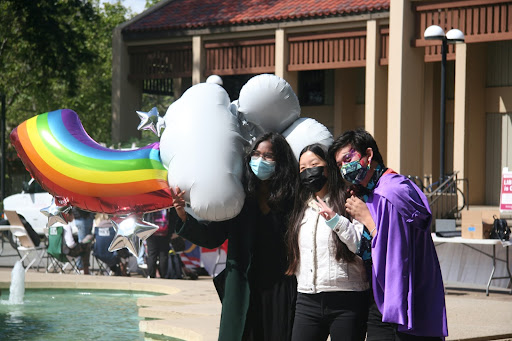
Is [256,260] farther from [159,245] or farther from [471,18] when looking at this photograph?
[471,18]

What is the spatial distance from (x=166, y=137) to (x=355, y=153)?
1429 millimetres

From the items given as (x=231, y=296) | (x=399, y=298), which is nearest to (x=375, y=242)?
(x=399, y=298)

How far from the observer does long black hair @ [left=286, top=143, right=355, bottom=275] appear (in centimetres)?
495

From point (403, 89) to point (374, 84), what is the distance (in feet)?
6.58

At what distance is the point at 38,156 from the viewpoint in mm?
6168

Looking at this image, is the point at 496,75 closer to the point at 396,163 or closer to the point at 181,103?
the point at 396,163

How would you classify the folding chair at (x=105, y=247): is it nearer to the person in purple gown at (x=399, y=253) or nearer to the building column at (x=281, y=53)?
the person in purple gown at (x=399, y=253)

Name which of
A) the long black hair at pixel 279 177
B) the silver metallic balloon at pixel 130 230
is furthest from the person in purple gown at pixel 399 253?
the silver metallic balloon at pixel 130 230

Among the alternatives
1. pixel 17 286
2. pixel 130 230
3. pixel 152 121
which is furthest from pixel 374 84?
pixel 130 230

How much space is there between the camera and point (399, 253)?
15.1 feet

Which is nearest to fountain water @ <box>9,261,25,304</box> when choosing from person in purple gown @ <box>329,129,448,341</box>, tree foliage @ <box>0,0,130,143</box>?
person in purple gown @ <box>329,129,448,341</box>

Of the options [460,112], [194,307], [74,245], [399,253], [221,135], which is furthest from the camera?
[460,112]

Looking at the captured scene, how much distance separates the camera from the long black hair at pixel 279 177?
5453mm

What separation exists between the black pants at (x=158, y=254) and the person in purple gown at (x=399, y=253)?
9.77 meters
